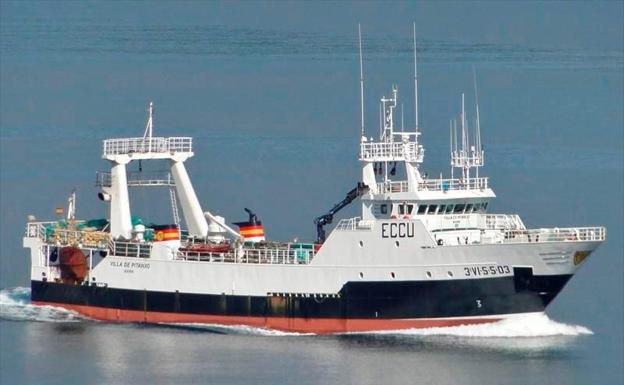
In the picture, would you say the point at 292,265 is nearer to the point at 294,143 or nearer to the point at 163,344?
the point at 163,344

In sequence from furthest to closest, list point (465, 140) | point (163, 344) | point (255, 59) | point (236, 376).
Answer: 1. point (255, 59)
2. point (465, 140)
3. point (163, 344)
4. point (236, 376)

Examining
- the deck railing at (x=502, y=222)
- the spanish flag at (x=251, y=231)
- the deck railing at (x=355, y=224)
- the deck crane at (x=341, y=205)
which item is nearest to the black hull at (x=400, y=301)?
the deck railing at (x=355, y=224)

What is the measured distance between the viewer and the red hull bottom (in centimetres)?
6178

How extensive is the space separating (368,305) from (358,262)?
1.37 metres

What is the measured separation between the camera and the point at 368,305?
2456 inches

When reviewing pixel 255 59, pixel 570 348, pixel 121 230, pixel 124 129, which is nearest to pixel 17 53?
pixel 255 59

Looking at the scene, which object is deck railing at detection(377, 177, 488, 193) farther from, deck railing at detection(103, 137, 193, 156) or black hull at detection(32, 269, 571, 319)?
deck railing at detection(103, 137, 193, 156)

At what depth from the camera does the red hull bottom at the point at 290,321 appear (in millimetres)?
61781

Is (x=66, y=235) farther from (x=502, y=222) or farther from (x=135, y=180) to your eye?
(x=502, y=222)

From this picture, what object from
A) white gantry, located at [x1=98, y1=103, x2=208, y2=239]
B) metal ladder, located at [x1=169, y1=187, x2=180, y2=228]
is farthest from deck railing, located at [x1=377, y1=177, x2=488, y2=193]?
metal ladder, located at [x1=169, y1=187, x2=180, y2=228]

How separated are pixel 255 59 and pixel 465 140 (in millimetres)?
65218

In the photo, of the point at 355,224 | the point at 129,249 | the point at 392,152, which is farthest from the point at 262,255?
the point at 392,152

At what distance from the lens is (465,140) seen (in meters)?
66.4

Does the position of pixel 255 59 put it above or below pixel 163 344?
above
